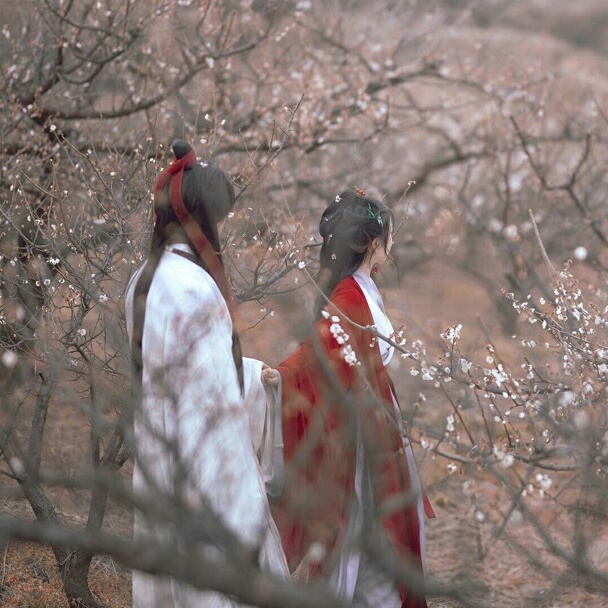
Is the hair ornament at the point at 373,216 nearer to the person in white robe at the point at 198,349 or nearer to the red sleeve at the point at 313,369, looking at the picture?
the red sleeve at the point at 313,369

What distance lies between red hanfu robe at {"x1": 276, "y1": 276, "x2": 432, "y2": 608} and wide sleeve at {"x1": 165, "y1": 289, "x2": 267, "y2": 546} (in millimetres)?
506

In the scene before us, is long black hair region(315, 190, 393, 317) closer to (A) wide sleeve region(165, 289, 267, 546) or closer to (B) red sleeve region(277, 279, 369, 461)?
(B) red sleeve region(277, 279, 369, 461)

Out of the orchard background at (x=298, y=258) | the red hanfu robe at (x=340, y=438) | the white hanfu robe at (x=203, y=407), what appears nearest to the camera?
the orchard background at (x=298, y=258)

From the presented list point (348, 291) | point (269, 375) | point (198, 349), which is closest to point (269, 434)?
point (269, 375)

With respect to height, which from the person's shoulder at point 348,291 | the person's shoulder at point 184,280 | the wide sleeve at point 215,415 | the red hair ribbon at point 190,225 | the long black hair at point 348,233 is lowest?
the wide sleeve at point 215,415

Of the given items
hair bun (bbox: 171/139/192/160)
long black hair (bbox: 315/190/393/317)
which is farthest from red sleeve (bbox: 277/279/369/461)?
hair bun (bbox: 171/139/192/160)

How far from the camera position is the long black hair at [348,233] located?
3.83 metres

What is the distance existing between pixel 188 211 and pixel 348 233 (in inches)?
39.5

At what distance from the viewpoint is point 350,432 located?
3.64 meters

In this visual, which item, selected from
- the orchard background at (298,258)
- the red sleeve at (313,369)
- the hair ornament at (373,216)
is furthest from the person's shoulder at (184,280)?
the hair ornament at (373,216)

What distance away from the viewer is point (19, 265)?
4547mm

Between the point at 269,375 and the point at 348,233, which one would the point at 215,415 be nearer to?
the point at 269,375

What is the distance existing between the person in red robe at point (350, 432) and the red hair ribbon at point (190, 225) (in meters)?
0.62

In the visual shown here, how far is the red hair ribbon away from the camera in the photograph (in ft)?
9.83
